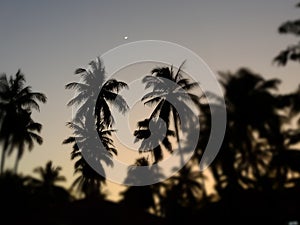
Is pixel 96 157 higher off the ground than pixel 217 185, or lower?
higher

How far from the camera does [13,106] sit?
31453 millimetres

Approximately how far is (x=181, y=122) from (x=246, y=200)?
930cm

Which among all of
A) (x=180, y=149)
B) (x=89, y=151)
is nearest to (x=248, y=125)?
(x=180, y=149)

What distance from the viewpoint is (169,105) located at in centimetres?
3300

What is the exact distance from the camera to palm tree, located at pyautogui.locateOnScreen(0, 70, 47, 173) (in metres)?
30.5

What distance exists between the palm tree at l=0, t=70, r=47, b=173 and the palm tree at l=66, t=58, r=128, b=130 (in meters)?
3.08

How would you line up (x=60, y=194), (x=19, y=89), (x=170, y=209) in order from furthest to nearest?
(x=60, y=194)
(x=19, y=89)
(x=170, y=209)

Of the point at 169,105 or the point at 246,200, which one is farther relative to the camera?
the point at 169,105

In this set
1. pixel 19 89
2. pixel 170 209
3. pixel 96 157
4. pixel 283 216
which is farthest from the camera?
pixel 96 157

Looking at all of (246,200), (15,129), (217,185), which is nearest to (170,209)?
(217,185)

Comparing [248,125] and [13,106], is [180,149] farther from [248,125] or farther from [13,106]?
[13,106]

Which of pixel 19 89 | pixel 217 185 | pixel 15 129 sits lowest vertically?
pixel 217 185

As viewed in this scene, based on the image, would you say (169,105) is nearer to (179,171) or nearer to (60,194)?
(179,171)

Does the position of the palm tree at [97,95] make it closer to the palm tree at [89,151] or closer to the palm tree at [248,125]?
the palm tree at [89,151]
